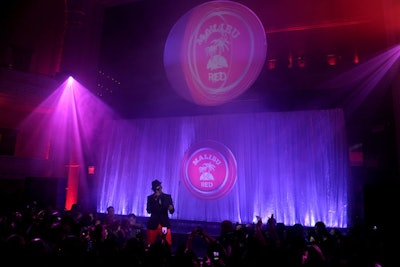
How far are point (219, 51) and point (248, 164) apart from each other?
4723mm

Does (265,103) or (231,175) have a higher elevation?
(265,103)

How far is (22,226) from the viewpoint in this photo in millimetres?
6168

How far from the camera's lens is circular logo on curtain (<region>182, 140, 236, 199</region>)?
12523mm

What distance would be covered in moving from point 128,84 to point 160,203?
8072 mm

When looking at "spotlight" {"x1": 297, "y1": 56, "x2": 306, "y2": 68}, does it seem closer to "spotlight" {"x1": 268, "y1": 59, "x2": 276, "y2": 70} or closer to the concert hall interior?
the concert hall interior

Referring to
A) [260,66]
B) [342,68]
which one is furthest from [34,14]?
[342,68]

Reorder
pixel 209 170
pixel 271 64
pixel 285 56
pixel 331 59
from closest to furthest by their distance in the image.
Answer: pixel 331 59
pixel 209 170
pixel 271 64
pixel 285 56

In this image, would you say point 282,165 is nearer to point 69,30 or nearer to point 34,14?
point 69,30

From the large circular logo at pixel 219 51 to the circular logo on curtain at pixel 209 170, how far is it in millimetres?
2010

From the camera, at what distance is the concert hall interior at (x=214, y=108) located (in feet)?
37.9

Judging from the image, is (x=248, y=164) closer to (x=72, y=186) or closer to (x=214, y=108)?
(x=214, y=108)

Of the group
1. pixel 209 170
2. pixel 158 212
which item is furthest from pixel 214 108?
pixel 158 212

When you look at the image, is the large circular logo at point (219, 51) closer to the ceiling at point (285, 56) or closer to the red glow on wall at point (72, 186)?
the ceiling at point (285, 56)

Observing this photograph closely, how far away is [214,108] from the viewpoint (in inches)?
520
